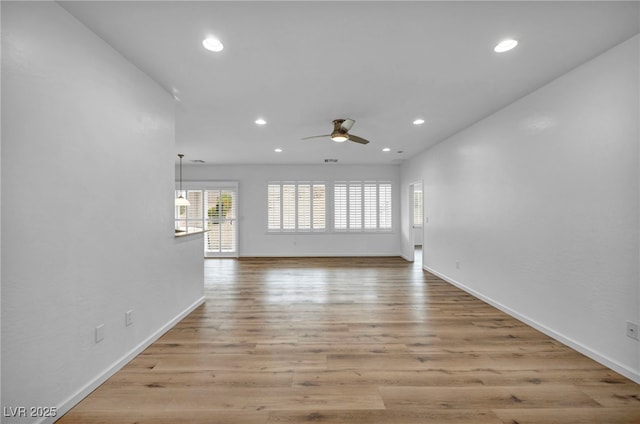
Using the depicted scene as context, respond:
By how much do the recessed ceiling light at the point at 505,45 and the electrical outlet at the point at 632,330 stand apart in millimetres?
2361

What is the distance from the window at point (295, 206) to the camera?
24.3ft

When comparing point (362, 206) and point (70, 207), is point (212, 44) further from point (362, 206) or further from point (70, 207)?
point (362, 206)

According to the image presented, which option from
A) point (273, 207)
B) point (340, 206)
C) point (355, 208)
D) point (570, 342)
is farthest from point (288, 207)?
point (570, 342)

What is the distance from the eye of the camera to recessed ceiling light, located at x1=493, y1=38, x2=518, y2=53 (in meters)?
1.99

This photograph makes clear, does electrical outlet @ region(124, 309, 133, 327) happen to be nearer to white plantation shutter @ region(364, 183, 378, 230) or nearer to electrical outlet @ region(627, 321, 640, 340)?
electrical outlet @ region(627, 321, 640, 340)

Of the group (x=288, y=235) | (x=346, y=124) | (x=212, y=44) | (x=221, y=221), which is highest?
→ (x=212, y=44)

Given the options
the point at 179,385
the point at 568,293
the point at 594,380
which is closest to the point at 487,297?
the point at 568,293

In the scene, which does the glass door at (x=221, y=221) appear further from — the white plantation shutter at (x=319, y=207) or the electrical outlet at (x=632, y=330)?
the electrical outlet at (x=632, y=330)

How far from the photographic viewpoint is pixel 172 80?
8.47ft

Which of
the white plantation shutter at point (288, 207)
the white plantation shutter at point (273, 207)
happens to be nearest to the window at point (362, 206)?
the white plantation shutter at point (288, 207)

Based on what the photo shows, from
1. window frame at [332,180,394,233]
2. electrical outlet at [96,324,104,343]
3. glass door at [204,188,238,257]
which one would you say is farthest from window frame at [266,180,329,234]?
electrical outlet at [96,324,104,343]

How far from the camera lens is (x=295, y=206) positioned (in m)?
7.42

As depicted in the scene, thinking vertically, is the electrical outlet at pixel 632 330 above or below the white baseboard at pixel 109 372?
above

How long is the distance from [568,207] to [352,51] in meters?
2.52
